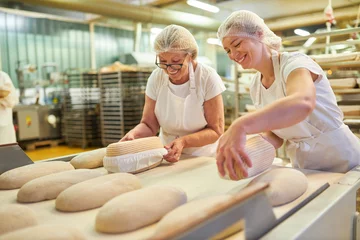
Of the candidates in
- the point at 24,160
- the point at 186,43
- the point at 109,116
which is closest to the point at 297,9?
the point at 109,116

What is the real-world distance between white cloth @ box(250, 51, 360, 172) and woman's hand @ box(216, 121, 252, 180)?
379 mm

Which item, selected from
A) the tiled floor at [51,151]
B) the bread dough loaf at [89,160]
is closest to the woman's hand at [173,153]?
the bread dough loaf at [89,160]

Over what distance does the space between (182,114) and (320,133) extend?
0.67 metres

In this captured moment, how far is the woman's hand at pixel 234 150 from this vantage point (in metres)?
0.82

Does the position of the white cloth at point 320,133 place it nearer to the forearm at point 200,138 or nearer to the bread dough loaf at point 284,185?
the bread dough loaf at point 284,185

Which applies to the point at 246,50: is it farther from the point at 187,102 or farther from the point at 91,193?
the point at 91,193

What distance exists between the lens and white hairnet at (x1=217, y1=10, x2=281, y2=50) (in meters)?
1.17

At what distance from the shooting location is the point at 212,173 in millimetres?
1236

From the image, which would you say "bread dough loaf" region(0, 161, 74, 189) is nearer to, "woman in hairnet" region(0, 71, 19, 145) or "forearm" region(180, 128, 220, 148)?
"forearm" region(180, 128, 220, 148)

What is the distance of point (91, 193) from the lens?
933 millimetres

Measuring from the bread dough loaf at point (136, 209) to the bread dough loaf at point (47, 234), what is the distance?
76 mm

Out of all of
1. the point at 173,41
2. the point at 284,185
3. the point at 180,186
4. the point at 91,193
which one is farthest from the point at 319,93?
the point at 91,193

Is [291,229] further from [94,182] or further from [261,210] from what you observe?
[94,182]

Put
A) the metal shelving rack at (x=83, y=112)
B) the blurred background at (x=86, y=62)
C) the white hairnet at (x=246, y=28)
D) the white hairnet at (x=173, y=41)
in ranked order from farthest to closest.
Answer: the metal shelving rack at (x=83, y=112) < the blurred background at (x=86, y=62) < the white hairnet at (x=173, y=41) < the white hairnet at (x=246, y=28)
